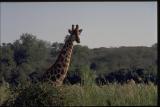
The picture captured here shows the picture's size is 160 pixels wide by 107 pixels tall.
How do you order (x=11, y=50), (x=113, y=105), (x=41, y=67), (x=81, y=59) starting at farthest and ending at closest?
(x=81, y=59) < (x=41, y=67) < (x=11, y=50) < (x=113, y=105)

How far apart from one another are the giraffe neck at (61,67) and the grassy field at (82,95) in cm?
56

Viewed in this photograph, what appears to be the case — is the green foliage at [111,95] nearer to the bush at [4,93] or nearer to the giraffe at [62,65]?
the giraffe at [62,65]

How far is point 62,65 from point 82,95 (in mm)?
1726

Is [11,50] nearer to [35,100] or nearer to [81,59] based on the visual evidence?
[35,100]

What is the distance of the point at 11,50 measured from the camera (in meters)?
10.6

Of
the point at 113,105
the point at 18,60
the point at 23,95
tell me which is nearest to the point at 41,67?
the point at 18,60

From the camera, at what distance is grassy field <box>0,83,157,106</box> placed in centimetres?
822

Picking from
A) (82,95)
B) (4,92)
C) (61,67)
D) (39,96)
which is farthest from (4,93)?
(82,95)

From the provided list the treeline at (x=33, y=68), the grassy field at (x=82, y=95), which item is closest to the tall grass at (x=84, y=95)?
the grassy field at (x=82, y=95)

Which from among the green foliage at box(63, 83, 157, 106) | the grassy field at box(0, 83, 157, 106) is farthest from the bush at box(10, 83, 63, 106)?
the green foliage at box(63, 83, 157, 106)

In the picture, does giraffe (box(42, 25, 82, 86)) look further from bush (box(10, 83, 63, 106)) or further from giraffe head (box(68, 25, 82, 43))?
bush (box(10, 83, 63, 106))

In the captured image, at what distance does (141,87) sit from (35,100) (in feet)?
6.48

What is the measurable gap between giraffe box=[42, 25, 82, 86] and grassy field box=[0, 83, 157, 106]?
522mm

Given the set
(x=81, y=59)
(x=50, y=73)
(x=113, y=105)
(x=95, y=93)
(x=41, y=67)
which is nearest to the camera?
(x=113, y=105)
